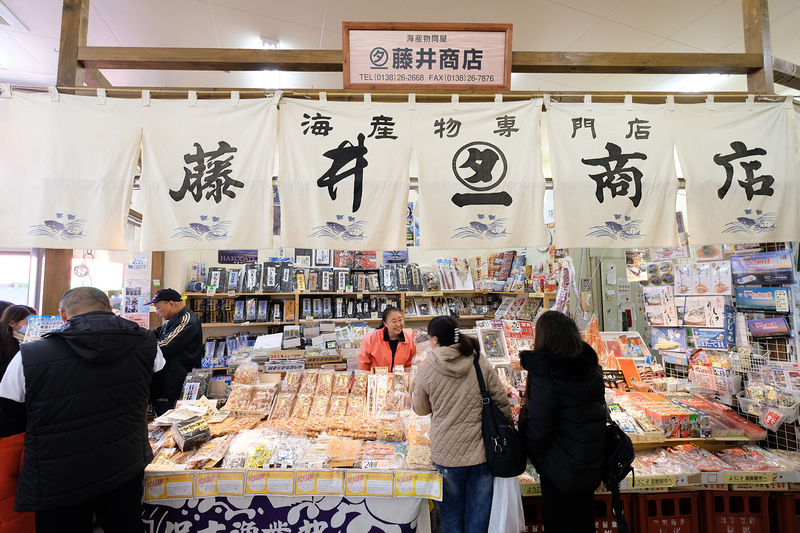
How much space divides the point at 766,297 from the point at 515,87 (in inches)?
142

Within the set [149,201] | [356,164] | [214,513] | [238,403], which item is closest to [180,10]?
[149,201]

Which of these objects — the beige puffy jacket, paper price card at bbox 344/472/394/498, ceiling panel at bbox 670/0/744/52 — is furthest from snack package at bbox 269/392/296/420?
ceiling panel at bbox 670/0/744/52

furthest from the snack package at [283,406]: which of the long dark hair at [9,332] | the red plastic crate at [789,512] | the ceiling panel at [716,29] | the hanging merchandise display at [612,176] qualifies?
the ceiling panel at [716,29]

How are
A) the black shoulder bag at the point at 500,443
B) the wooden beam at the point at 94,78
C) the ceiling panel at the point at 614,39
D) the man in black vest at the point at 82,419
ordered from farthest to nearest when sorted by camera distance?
the ceiling panel at the point at 614,39
the wooden beam at the point at 94,78
the black shoulder bag at the point at 500,443
the man in black vest at the point at 82,419

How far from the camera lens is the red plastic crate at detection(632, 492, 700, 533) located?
2762 mm

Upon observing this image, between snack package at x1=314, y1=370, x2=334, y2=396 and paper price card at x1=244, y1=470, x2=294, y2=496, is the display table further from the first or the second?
snack package at x1=314, y1=370, x2=334, y2=396

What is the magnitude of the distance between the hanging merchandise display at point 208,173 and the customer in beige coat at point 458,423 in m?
1.42

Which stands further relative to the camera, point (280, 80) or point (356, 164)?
point (280, 80)

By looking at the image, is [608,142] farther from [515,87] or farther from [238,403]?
[238,403]

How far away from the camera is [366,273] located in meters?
6.79

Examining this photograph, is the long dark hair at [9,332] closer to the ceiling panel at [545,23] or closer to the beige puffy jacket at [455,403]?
the beige puffy jacket at [455,403]

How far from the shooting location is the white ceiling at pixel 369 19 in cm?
372

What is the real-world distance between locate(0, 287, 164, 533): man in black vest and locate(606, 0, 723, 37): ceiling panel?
4.95 metres

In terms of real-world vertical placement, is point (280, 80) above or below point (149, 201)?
above
